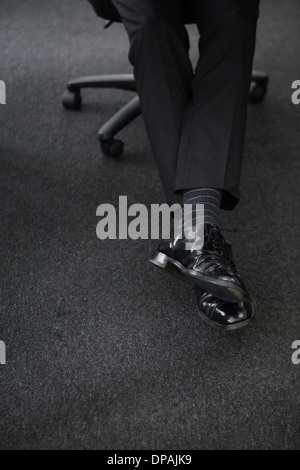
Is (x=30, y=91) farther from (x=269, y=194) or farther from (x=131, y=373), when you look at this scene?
(x=131, y=373)

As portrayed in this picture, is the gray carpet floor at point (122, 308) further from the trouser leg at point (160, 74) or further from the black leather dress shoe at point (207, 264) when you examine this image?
the trouser leg at point (160, 74)

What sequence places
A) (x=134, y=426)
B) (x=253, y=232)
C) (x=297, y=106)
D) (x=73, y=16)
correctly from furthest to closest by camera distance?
(x=73, y=16) → (x=297, y=106) → (x=253, y=232) → (x=134, y=426)

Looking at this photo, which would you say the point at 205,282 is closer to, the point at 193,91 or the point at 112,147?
the point at 193,91

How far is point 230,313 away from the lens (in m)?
0.80

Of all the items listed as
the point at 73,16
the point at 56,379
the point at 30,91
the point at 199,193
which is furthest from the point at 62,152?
the point at 73,16

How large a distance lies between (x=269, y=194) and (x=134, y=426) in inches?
25.8

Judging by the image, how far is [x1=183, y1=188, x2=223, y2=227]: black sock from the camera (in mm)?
858

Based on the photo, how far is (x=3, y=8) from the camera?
1.96 metres

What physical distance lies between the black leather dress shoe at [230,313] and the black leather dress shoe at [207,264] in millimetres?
24

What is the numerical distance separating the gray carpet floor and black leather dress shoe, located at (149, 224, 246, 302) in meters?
0.09

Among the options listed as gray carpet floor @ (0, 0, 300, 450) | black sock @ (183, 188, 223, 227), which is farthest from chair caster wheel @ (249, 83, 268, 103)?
black sock @ (183, 188, 223, 227)

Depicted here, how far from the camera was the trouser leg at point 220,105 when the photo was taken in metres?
0.88

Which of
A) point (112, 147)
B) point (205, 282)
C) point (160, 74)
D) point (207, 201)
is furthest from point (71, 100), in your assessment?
point (205, 282)

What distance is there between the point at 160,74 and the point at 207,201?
0.85 feet
